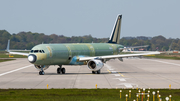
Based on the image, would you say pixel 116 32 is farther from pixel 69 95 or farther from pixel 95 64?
pixel 69 95

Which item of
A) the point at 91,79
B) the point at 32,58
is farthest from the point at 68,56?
the point at 91,79

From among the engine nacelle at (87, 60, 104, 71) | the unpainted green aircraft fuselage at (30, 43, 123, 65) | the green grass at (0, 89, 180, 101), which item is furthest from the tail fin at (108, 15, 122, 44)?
the green grass at (0, 89, 180, 101)

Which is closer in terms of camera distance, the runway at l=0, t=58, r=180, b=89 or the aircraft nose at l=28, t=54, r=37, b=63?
the runway at l=0, t=58, r=180, b=89

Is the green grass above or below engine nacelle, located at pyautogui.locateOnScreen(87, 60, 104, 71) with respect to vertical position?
below

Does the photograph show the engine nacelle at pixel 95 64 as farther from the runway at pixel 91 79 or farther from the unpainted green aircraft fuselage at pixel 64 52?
the unpainted green aircraft fuselage at pixel 64 52

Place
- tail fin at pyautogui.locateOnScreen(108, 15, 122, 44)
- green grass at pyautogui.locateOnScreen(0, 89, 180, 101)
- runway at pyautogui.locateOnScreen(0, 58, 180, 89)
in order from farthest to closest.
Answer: tail fin at pyautogui.locateOnScreen(108, 15, 122, 44), runway at pyautogui.locateOnScreen(0, 58, 180, 89), green grass at pyautogui.locateOnScreen(0, 89, 180, 101)

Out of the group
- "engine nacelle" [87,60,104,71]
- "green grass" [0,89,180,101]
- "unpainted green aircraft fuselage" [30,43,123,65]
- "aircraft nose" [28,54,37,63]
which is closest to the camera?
"green grass" [0,89,180,101]

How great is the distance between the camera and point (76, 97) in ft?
80.9

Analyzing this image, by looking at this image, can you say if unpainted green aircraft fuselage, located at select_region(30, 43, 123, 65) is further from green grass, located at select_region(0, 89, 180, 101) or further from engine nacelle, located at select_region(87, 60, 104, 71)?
green grass, located at select_region(0, 89, 180, 101)

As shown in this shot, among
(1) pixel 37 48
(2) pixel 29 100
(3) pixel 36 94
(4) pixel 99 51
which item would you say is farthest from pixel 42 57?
(2) pixel 29 100

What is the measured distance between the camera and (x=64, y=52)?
48250 mm

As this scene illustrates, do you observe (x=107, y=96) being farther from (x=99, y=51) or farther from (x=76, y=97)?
(x=99, y=51)

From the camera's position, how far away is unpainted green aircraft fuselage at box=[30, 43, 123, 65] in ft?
148

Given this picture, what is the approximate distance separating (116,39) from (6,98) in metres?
42.2
